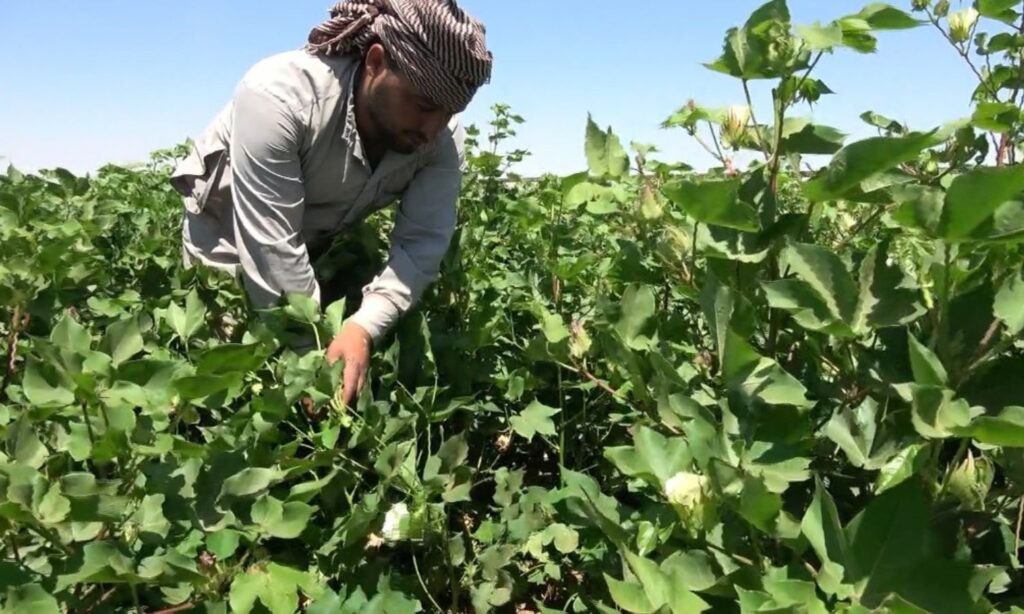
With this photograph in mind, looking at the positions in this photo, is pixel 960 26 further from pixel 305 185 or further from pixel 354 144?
pixel 305 185

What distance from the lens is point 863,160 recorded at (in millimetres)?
910

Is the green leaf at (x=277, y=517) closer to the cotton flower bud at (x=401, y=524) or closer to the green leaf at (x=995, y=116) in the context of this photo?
the cotton flower bud at (x=401, y=524)

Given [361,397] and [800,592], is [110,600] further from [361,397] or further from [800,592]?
[800,592]

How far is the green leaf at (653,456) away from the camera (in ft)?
3.22

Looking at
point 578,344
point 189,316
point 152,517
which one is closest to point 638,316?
point 578,344

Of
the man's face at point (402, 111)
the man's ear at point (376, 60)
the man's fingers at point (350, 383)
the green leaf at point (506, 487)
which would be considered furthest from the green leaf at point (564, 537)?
the man's ear at point (376, 60)

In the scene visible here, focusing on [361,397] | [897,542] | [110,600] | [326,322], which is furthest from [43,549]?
[897,542]

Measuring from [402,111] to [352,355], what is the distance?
1.91 ft

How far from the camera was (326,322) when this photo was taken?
1.72m

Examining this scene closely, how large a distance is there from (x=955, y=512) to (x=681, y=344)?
0.50m

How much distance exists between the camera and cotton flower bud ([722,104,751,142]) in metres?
1.10

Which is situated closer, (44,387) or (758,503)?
(758,503)

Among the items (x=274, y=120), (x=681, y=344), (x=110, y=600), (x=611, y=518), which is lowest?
(x=110, y=600)

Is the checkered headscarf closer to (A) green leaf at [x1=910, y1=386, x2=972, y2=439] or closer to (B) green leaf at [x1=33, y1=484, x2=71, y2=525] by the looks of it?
(B) green leaf at [x1=33, y1=484, x2=71, y2=525]
